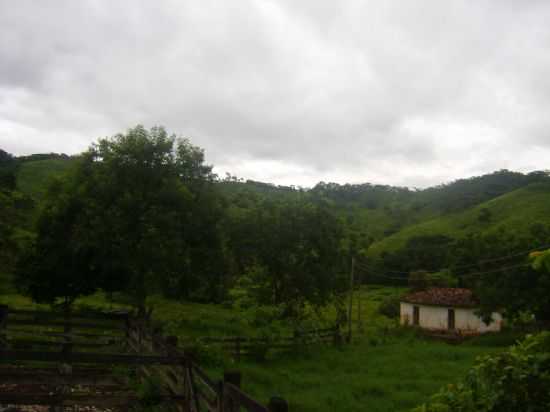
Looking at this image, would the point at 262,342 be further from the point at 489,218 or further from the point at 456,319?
the point at 489,218

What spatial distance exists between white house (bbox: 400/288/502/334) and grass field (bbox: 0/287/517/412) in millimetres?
4637

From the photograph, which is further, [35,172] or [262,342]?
[35,172]

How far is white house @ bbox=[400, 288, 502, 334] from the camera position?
36.1 m

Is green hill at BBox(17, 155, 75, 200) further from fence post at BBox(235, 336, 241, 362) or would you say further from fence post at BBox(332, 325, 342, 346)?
fence post at BBox(235, 336, 241, 362)

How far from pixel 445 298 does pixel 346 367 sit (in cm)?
2100

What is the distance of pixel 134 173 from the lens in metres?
19.8

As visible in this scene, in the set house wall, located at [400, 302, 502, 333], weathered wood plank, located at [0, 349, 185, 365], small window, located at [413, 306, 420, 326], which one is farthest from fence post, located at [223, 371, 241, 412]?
small window, located at [413, 306, 420, 326]

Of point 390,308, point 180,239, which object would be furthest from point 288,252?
point 390,308

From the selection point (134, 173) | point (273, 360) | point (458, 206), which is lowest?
point (273, 360)

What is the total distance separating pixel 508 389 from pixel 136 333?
11.4m

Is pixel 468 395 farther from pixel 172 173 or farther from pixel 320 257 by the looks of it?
pixel 320 257

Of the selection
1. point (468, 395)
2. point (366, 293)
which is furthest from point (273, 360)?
point (366, 293)

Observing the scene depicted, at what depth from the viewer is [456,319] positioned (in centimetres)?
3694

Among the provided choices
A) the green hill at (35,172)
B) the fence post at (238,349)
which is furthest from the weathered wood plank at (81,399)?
the green hill at (35,172)
